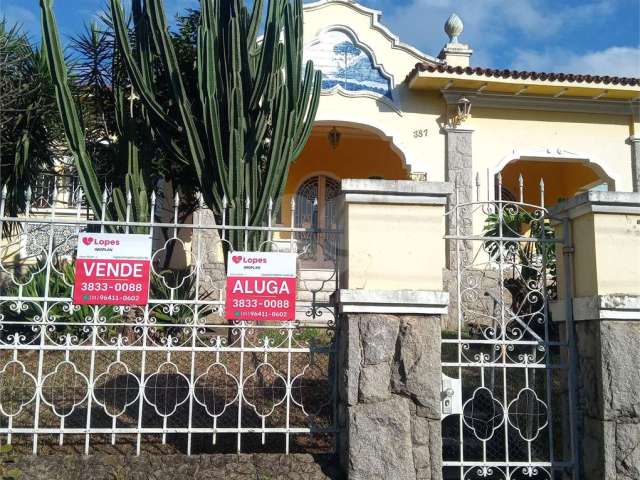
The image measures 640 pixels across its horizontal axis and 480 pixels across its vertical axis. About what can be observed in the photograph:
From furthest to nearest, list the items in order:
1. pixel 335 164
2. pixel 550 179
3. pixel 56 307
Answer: pixel 550 179 → pixel 335 164 → pixel 56 307

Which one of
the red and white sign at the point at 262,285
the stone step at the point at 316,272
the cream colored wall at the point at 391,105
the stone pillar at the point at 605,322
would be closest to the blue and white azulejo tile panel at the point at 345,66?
the cream colored wall at the point at 391,105

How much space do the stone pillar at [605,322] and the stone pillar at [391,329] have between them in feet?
3.43

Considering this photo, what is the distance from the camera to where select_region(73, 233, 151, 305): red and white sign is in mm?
4141

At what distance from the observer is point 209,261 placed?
9547mm

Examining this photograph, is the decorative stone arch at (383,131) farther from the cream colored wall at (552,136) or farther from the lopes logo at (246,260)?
the lopes logo at (246,260)

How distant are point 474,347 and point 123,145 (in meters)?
4.40

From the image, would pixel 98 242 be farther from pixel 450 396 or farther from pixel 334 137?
pixel 334 137

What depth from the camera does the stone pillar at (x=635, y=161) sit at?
11.4 meters

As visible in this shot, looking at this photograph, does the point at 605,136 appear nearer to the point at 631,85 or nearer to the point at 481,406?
the point at 631,85

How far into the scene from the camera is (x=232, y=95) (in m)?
6.19

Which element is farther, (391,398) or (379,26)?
(379,26)

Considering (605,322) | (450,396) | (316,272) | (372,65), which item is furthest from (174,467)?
(372,65)

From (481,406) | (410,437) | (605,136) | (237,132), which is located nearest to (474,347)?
(481,406)

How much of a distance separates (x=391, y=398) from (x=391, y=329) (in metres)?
0.44
